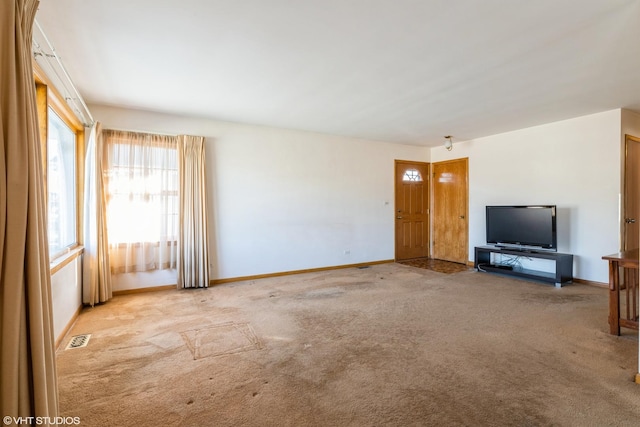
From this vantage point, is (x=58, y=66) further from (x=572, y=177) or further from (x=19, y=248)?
(x=572, y=177)

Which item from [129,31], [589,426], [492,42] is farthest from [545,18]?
[129,31]

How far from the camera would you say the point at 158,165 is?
14.8 feet

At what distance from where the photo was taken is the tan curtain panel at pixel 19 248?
1.20 metres

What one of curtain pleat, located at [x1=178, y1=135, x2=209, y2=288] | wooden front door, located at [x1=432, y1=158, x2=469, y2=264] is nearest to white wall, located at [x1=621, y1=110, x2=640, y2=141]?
wooden front door, located at [x1=432, y1=158, x2=469, y2=264]

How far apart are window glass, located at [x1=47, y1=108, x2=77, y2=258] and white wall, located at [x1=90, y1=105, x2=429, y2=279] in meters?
0.70

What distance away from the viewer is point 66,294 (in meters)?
3.20

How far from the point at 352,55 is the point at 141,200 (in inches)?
135

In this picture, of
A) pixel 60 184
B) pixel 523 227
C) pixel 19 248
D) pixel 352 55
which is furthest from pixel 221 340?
pixel 523 227

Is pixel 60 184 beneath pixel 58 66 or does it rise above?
beneath

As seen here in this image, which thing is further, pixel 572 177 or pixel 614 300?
pixel 572 177

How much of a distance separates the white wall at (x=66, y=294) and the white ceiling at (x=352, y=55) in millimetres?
1989

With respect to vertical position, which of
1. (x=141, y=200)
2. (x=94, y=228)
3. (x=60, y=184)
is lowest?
(x=94, y=228)

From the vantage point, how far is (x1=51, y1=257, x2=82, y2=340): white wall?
2.82 meters

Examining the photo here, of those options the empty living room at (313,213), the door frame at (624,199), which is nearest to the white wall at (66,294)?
the empty living room at (313,213)
